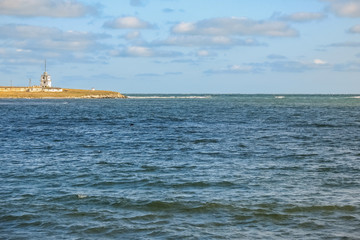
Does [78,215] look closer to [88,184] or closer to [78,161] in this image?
[88,184]

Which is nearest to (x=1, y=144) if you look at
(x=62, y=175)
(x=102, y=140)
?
(x=102, y=140)

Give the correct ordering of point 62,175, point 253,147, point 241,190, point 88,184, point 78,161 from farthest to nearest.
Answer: point 253,147 → point 78,161 → point 62,175 → point 88,184 → point 241,190

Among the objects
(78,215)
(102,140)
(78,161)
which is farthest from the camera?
(102,140)

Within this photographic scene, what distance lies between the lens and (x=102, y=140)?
132 feet

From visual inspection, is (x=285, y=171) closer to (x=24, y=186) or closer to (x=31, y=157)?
(x=24, y=186)

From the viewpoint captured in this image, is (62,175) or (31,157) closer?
(62,175)

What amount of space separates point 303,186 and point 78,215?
33.4 feet

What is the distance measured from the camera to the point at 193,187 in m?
19.5

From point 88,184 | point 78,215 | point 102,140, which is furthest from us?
point 102,140

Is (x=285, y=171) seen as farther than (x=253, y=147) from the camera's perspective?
No

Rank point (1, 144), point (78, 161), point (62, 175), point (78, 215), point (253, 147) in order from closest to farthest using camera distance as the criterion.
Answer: point (78, 215) → point (62, 175) → point (78, 161) → point (253, 147) → point (1, 144)

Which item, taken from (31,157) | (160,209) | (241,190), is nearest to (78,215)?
(160,209)

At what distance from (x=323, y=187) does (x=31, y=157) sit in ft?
62.3

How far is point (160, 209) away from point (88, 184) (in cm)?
547
